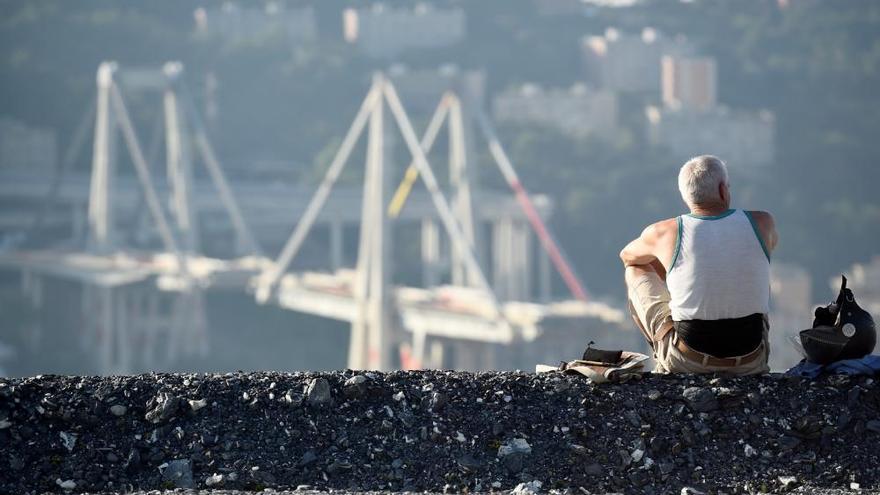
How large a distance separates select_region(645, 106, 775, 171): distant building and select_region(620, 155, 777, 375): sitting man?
8777cm

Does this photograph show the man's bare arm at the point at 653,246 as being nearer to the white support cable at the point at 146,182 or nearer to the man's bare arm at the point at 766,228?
the man's bare arm at the point at 766,228

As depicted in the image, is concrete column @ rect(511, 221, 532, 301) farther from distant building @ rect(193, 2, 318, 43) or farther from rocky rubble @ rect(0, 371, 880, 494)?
rocky rubble @ rect(0, 371, 880, 494)

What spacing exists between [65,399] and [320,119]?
291ft

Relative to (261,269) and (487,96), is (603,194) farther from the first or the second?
(261,269)

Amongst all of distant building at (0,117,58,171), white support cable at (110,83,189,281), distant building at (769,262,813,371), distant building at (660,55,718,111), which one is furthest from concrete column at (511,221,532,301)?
distant building at (660,55,718,111)

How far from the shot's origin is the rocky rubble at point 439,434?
5.00 m

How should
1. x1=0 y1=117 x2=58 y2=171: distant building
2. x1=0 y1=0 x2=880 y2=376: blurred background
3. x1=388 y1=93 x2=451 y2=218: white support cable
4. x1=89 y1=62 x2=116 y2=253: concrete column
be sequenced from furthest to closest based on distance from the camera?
x1=0 y1=117 x2=58 y2=171: distant building → x1=89 y1=62 x2=116 y2=253: concrete column → x1=388 y1=93 x2=451 y2=218: white support cable → x1=0 y1=0 x2=880 y2=376: blurred background

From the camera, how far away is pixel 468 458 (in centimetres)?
507

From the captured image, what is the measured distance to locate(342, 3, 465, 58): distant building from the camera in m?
107

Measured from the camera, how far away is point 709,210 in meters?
5.37

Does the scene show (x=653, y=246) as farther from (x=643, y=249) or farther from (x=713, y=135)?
(x=713, y=135)

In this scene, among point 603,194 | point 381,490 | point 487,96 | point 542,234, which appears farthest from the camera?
point 487,96

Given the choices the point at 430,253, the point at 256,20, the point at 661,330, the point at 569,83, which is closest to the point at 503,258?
the point at 430,253

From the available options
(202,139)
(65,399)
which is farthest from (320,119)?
(65,399)
